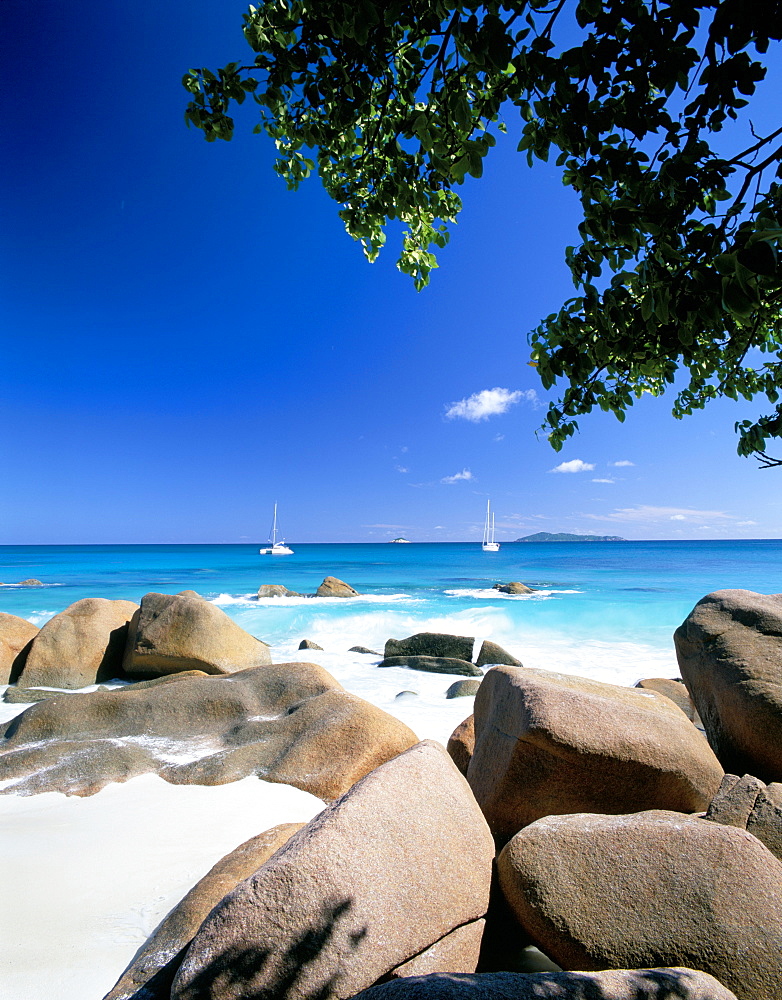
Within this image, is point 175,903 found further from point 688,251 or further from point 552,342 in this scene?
point 688,251

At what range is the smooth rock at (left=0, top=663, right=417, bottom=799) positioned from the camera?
4.91 metres

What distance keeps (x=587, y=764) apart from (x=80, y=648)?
30.6ft

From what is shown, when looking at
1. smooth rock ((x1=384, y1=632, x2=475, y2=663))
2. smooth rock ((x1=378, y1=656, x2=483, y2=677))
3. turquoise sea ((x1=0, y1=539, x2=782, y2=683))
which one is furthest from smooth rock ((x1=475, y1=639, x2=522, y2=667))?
turquoise sea ((x1=0, y1=539, x2=782, y2=683))

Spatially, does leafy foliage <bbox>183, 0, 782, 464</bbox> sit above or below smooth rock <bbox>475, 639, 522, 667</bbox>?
above

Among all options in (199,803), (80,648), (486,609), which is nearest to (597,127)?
(199,803)

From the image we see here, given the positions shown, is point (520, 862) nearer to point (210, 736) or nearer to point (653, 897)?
point (653, 897)

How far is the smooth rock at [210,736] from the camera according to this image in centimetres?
491

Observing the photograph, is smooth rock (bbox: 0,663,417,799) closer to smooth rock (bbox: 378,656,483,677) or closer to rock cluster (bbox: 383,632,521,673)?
smooth rock (bbox: 378,656,483,677)

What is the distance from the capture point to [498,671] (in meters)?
4.68

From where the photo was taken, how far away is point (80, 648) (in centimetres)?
957

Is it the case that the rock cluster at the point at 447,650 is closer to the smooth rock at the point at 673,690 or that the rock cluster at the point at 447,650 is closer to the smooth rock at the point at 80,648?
the smooth rock at the point at 673,690

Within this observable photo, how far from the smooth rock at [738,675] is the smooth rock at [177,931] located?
146 inches

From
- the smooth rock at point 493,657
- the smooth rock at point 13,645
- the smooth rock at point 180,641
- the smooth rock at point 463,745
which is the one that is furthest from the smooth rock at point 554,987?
the smooth rock at point 493,657

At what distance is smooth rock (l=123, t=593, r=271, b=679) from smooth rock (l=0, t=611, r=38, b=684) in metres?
1.80
